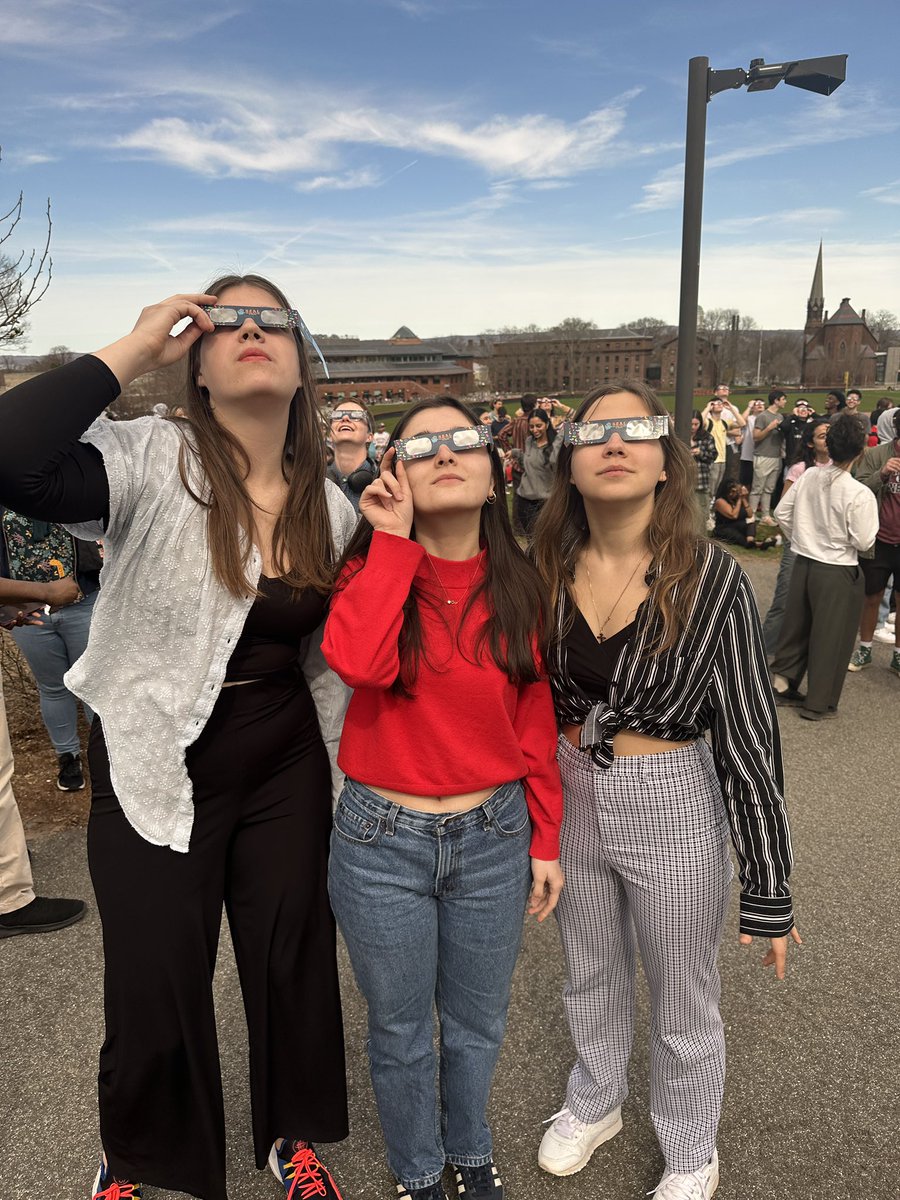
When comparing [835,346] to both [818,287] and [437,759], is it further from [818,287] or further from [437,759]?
[437,759]

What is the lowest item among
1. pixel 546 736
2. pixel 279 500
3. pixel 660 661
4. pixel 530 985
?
pixel 530 985

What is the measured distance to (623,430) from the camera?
1961 mm

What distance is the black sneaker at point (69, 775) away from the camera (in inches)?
186

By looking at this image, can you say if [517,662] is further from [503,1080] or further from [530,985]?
[530,985]

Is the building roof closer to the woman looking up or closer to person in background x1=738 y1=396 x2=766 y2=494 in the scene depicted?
person in background x1=738 y1=396 x2=766 y2=494

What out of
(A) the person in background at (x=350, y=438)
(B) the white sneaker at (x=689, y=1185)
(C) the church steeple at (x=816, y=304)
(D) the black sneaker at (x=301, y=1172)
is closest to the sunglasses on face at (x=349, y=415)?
(A) the person in background at (x=350, y=438)


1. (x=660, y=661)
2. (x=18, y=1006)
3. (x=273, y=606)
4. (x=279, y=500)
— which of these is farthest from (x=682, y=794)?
(x=18, y=1006)

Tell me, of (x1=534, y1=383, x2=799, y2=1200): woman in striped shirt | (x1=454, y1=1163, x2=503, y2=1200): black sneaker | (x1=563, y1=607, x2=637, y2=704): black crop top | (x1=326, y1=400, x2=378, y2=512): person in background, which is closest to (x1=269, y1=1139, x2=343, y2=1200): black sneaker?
(x1=454, y1=1163, x2=503, y2=1200): black sneaker

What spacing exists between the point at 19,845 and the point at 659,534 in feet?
9.79

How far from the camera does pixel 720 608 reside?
1.85m

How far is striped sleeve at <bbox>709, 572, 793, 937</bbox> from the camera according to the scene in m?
1.85

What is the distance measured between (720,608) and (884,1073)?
6.22ft

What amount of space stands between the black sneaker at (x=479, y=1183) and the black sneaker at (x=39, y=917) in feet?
7.09

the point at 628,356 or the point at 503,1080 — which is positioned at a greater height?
the point at 628,356
